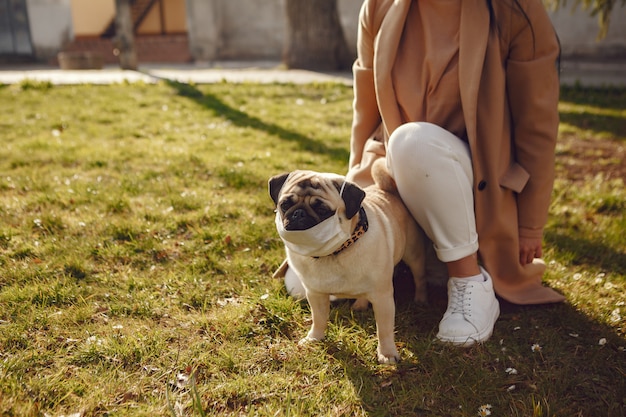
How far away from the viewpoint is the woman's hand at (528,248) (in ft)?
9.30

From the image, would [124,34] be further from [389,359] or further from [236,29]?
[389,359]

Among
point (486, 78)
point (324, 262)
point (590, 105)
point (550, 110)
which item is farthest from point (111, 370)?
point (590, 105)

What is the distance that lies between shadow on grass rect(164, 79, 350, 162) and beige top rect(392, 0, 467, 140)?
249 cm

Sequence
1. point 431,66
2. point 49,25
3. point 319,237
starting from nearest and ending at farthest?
point 319,237, point 431,66, point 49,25

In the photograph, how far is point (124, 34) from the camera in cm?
1303

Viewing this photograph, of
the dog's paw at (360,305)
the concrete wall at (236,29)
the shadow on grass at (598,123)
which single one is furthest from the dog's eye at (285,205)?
the concrete wall at (236,29)

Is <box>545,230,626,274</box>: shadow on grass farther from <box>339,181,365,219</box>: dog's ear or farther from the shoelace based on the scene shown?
<box>339,181,365,219</box>: dog's ear

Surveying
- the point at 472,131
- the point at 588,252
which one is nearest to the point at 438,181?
the point at 472,131

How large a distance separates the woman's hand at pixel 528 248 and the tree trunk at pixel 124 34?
487 inches

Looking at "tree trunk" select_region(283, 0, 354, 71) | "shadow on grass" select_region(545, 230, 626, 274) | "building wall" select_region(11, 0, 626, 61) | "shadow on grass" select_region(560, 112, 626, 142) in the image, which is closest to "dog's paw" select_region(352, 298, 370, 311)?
"shadow on grass" select_region(545, 230, 626, 274)

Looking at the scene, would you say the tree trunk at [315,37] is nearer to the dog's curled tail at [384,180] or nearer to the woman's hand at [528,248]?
the dog's curled tail at [384,180]

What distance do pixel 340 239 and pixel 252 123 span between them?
502 cm

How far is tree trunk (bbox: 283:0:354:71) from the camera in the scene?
11609 millimetres

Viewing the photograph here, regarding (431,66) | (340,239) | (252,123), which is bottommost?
(252,123)
